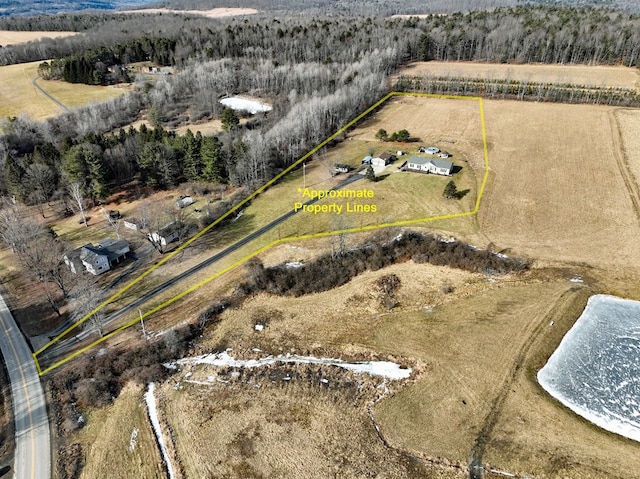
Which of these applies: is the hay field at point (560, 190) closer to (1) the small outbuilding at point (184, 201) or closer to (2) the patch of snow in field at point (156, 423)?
(2) the patch of snow in field at point (156, 423)

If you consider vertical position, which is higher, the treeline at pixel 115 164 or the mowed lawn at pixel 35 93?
the mowed lawn at pixel 35 93

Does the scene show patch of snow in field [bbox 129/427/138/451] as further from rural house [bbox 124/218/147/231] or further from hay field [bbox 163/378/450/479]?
rural house [bbox 124/218/147/231]

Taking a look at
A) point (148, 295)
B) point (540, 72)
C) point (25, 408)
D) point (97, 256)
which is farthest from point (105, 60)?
point (540, 72)

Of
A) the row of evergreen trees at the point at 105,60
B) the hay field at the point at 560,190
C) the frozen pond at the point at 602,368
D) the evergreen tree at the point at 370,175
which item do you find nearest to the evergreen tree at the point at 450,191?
the hay field at the point at 560,190

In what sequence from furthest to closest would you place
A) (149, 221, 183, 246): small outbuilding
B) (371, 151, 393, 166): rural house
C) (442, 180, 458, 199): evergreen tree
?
(371, 151, 393, 166): rural house → (442, 180, 458, 199): evergreen tree → (149, 221, 183, 246): small outbuilding

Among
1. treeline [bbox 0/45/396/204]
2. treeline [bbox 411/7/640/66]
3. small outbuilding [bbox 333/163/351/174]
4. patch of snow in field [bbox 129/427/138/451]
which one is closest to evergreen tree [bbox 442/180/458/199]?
small outbuilding [bbox 333/163/351/174]
